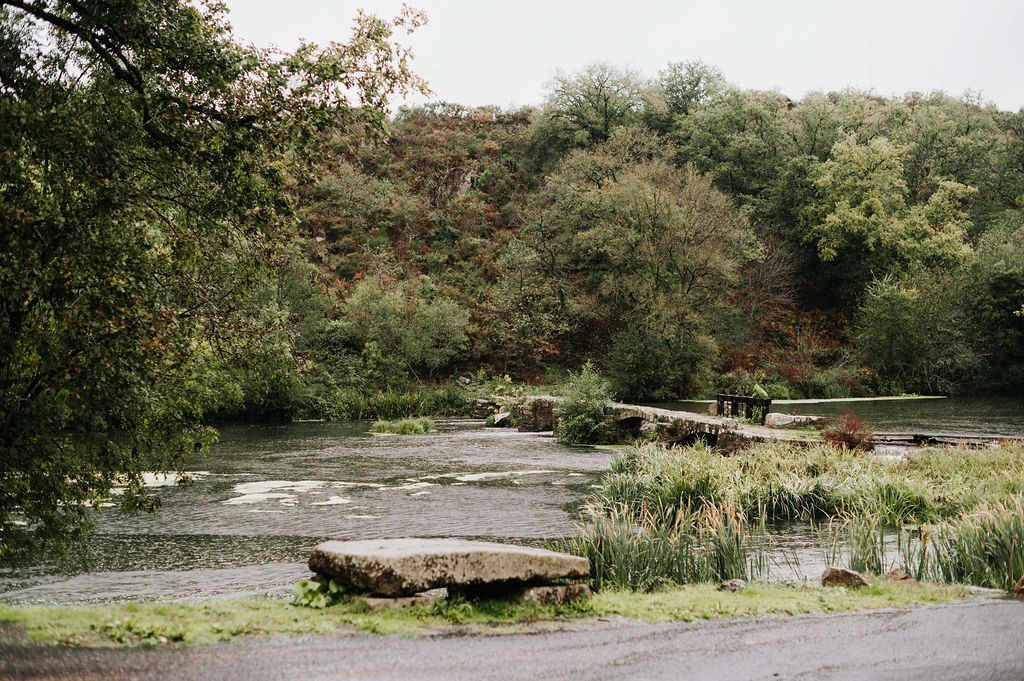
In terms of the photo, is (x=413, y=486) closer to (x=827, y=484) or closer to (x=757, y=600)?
(x=827, y=484)

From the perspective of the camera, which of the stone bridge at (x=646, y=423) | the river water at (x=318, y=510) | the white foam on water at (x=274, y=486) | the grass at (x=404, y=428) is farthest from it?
the grass at (x=404, y=428)

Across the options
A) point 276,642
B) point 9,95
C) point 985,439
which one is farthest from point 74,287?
point 985,439

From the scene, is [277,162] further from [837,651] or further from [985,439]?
[985,439]

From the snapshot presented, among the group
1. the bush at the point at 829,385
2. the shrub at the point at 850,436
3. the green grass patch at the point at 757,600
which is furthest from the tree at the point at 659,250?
the green grass patch at the point at 757,600

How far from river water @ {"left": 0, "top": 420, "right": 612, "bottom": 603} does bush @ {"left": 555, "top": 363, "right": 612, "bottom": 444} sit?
1.23m

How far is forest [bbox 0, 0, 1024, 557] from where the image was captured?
704cm

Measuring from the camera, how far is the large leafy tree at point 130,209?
6.44m

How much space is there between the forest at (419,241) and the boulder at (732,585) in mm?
5818

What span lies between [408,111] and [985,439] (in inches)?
2457

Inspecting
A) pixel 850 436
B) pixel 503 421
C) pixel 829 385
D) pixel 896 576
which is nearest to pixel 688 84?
pixel 829 385

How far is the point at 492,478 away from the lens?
1691 cm

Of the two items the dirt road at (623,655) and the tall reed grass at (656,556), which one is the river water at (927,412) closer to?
the tall reed grass at (656,556)

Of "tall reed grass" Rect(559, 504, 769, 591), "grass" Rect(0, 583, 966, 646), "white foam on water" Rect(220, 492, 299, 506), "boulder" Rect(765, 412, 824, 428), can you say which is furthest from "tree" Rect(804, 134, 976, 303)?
"grass" Rect(0, 583, 966, 646)

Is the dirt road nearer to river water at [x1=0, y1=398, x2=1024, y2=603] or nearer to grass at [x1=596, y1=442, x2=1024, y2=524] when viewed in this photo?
river water at [x1=0, y1=398, x2=1024, y2=603]
